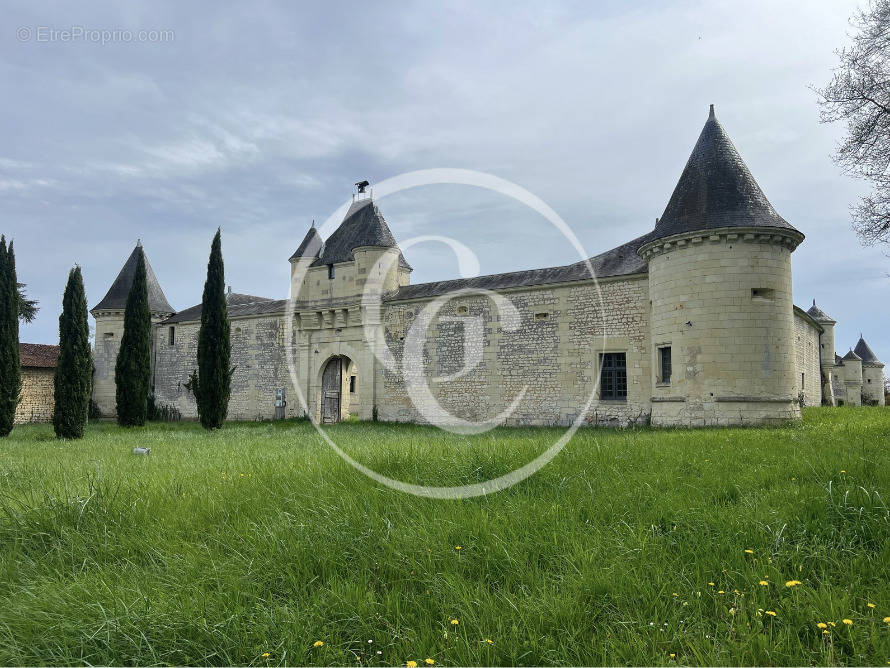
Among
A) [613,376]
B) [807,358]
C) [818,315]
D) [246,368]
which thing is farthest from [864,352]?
[246,368]

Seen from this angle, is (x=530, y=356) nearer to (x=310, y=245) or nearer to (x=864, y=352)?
(x=310, y=245)

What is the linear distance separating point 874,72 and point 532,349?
10669mm

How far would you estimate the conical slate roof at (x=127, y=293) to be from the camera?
27.8 metres

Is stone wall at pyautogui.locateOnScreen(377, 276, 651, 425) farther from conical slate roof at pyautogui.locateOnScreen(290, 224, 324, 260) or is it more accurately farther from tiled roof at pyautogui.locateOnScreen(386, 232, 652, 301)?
conical slate roof at pyautogui.locateOnScreen(290, 224, 324, 260)

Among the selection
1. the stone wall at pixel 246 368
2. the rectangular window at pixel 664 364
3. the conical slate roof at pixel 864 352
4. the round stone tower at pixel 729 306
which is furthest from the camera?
the conical slate roof at pixel 864 352

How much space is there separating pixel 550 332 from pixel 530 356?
1018mm

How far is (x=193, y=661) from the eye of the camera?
3.21m

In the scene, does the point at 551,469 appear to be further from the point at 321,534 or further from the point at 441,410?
the point at 441,410

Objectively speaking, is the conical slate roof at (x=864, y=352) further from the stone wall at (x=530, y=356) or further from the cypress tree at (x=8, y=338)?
the cypress tree at (x=8, y=338)

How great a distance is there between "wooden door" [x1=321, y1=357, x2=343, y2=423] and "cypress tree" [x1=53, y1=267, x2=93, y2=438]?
8.78 m

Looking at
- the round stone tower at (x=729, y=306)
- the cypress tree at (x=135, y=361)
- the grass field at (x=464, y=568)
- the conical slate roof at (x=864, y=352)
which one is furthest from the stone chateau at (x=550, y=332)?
the conical slate roof at (x=864, y=352)

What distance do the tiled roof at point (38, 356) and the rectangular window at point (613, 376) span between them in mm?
25119

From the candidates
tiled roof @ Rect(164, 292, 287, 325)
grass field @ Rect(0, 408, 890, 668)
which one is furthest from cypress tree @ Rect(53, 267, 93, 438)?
grass field @ Rect(0, 408, 890, 668)

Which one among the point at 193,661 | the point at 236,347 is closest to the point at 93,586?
the point at 193,661
